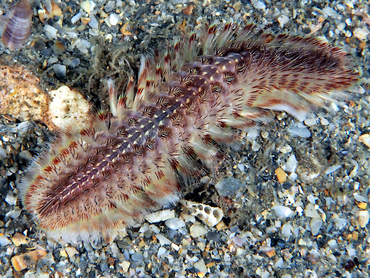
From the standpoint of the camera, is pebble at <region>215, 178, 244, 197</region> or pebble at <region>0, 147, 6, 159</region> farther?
pebble at <region>215, 178, 244, 197</region>

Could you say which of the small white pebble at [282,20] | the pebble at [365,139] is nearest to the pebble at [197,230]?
the pebble at [365,139]

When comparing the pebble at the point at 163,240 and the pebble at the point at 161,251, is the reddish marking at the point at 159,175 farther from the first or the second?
the pebble at the point at 161,251

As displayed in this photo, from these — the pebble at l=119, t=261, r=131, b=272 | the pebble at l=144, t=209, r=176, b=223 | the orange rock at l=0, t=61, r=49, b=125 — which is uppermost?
the orange rock at l=0, t=61, r=49, b=125

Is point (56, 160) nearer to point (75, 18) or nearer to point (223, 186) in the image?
point (223, 186)

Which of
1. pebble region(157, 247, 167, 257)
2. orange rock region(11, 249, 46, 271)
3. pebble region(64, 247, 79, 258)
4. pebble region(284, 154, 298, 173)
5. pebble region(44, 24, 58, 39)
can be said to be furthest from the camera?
pebble region(44, 24, 58, 39)

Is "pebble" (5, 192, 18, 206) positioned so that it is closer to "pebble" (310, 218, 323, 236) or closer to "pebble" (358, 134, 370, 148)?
"pebble" (310, 218, 323, 236)

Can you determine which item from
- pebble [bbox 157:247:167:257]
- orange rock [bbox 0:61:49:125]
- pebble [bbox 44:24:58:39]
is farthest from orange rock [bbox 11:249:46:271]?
pebble [bbox 44:24:58:39]

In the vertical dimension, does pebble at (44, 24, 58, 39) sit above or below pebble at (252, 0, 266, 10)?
below
